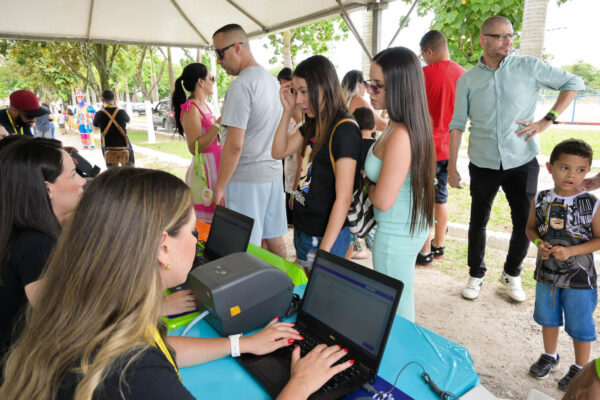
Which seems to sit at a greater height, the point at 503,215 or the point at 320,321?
the point at 320,321

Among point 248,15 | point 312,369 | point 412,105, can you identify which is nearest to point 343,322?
point 312,369

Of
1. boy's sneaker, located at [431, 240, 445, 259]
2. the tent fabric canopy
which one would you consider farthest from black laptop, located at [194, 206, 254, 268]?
the tent fabric canopy

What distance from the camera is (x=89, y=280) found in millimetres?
854

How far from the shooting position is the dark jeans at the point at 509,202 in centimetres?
285

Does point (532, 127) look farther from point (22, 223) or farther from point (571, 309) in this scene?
point (22, 223)

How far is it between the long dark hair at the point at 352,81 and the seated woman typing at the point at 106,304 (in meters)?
3.49

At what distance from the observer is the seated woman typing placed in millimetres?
817

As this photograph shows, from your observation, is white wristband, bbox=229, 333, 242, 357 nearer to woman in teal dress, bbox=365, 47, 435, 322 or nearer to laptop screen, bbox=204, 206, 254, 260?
laptop screen, bbox=204, 206, 254, 260

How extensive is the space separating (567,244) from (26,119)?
572 cm

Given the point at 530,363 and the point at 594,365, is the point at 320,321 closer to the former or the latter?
the point at 594,365

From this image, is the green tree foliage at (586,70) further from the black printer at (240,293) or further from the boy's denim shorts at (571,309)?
the black printer at (240,293)

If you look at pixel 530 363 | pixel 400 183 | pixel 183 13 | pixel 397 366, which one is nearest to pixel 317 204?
pixel 400 183

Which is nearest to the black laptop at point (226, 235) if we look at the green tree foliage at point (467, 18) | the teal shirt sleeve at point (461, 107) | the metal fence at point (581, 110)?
the teal shirt sleeve at point (461, 107)

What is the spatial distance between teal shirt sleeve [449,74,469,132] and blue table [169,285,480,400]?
2.12 metres
